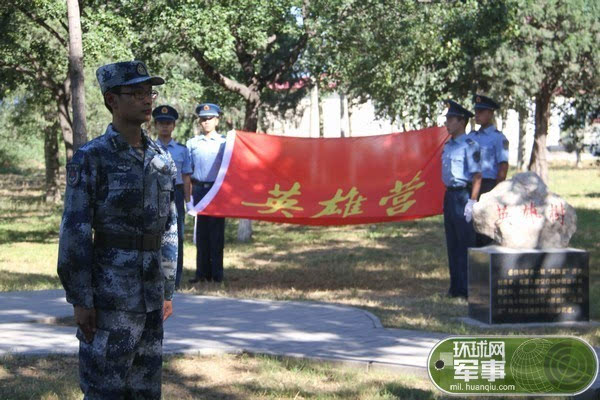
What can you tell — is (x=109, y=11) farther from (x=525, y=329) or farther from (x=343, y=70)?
(x=525, y=329)

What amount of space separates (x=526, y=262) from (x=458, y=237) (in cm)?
188

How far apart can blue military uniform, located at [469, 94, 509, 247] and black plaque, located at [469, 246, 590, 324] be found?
2.08m

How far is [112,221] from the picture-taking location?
15.9ft

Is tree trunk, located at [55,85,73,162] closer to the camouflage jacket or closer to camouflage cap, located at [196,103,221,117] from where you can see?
camouflage cap, located at [196,103,221,117]

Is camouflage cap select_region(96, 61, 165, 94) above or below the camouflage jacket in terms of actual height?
above

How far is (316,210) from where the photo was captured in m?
13.3

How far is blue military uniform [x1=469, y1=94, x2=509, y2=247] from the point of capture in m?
11.5

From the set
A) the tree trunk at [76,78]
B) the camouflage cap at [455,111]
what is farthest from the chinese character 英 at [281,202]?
the tree trunk at [76,78]

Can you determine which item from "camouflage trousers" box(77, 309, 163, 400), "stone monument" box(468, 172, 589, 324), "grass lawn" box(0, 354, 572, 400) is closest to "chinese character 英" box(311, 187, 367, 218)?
"stone monument" box(468, 172, 589, 324)

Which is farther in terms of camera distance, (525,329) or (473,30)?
(473,30)

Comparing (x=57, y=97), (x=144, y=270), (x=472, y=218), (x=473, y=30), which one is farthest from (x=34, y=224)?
(x=144, y=270)

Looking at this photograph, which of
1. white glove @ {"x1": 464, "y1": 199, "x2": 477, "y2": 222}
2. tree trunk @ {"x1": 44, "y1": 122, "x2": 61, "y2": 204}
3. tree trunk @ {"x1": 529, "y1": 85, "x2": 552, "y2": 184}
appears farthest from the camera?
tree trunk @ {"x1": 529, "y1": 85, "x2": 552, "y2": 184}

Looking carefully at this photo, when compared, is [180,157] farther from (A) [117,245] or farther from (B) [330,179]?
(A) [117,245]

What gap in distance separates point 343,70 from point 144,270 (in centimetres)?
1577
